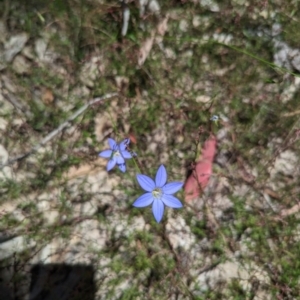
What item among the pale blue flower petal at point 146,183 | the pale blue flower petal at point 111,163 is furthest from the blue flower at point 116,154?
the pale blue flower petal at point 146,183

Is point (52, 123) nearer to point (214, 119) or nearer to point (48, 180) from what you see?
point (48, 180)

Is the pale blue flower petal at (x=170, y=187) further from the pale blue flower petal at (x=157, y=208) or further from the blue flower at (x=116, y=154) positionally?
the blue flower at (x=116, y=154)

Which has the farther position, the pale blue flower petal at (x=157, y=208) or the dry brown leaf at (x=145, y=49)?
the dry brown leaf at (x=145, y=49)

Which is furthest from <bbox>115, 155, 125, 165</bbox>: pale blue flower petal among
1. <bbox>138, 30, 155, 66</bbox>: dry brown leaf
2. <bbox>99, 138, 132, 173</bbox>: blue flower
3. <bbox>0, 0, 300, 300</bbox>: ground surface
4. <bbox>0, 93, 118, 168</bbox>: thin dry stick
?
<bbox>138, 30, 155, 66</bbox>: dry brown leaf

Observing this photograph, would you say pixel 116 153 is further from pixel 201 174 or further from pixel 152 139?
pixel 201 174

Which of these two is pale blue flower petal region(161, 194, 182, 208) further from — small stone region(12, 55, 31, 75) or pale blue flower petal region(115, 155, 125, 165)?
small stone region(12, 55, 31, 75)

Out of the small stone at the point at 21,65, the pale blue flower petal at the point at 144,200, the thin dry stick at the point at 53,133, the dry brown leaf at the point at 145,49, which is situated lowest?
the pale blue flower petal at the point at 144,200
